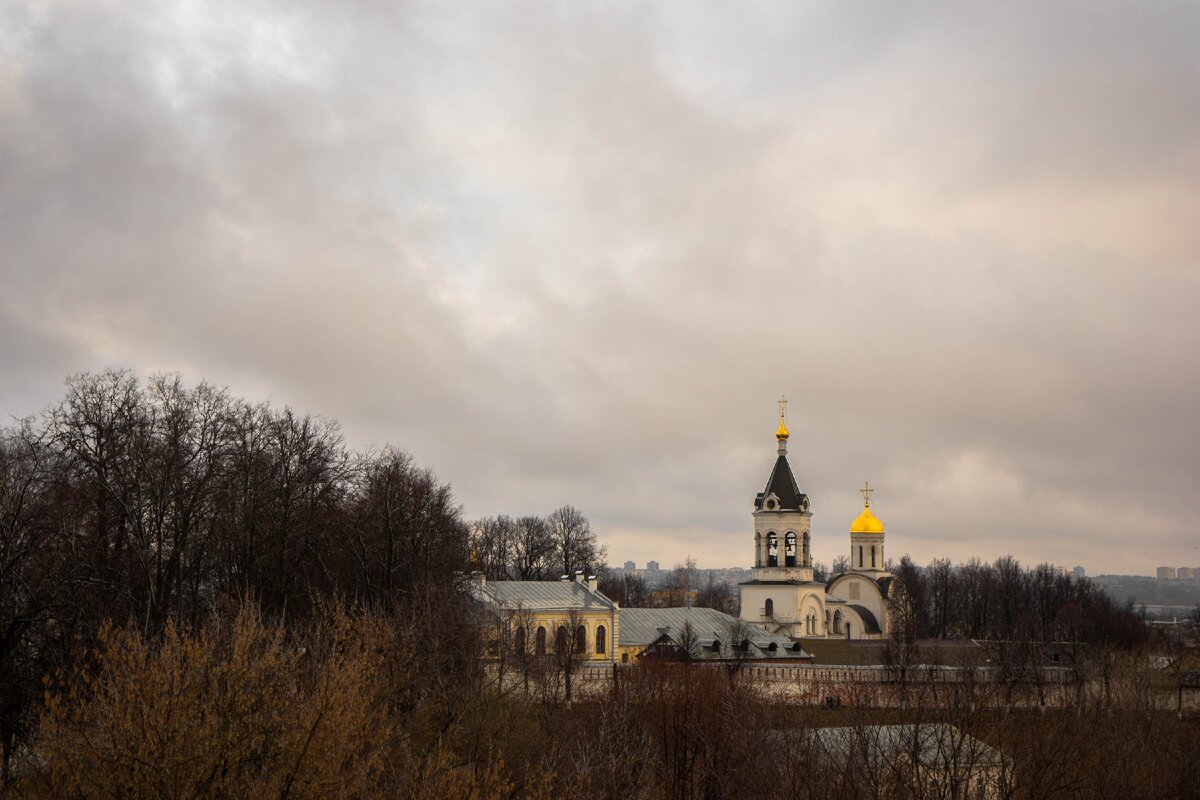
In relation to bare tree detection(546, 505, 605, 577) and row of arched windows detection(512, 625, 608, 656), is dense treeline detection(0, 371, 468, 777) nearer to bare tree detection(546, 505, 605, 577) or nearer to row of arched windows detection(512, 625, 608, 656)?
row of arched windows detection(512, 625, 608, 656)

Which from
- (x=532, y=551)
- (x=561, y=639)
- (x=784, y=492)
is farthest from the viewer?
(x=532, y=551)

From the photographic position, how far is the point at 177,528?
34250 millimetres

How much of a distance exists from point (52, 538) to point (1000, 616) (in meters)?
80.4

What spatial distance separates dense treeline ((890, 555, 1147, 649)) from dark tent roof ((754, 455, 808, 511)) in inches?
403

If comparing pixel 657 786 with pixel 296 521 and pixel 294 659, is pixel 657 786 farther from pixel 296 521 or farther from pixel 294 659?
pixel 296 521

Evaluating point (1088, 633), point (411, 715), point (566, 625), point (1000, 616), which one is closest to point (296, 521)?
point (411, 715)

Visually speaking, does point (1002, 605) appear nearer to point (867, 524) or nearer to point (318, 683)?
point (867, 524)

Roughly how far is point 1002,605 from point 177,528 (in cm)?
8062

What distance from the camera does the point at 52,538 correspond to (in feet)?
100

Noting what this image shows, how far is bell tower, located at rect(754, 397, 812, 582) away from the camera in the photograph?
7225cm

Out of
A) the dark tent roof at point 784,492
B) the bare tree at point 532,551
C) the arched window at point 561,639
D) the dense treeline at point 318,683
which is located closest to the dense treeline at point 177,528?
the dense treeline at point 318,683

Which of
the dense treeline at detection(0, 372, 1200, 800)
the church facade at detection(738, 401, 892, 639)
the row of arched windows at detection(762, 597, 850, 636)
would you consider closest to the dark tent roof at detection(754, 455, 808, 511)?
the church facade at detection(738, 401, 892, 639)

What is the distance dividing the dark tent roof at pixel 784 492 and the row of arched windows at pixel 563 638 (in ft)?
56.0

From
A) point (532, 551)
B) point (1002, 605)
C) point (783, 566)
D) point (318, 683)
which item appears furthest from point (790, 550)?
point (318, 683)
